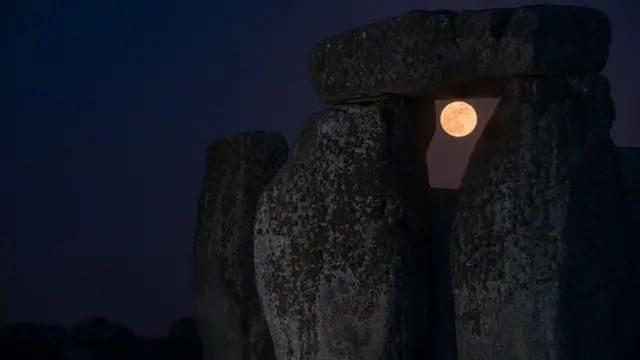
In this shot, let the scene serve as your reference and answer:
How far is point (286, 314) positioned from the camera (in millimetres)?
3400

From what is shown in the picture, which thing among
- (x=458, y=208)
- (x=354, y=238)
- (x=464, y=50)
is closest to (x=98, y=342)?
(x=354, y=238)

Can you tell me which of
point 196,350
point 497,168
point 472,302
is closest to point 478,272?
point 472,302

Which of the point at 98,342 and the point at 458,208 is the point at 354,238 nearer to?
the point at 458,208

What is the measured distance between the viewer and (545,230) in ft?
9.51

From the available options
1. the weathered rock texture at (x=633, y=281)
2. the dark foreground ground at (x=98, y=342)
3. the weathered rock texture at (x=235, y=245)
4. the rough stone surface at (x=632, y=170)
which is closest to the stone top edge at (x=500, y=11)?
the weathered rock texture at (x=633, y=281)

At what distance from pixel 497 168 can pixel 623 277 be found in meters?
0.51

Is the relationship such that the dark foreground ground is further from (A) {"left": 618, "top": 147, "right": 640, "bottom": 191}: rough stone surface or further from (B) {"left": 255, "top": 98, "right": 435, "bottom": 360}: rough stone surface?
(B) {"left": 255, "top": 98, "right": 435, "bottom": 360}: rough stone surface

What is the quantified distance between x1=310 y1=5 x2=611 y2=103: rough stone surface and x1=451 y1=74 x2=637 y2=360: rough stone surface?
0.24 ft

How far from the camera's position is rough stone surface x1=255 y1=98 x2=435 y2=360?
315 cm

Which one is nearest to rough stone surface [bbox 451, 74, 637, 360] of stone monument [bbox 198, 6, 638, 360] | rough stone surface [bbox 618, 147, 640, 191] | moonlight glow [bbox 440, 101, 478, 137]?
stone monument [bbox 198, 6, 638, 360]

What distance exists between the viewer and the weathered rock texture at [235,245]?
429 cm

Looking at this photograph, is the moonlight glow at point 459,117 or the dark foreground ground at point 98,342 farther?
the moonlight glow at point 459,117

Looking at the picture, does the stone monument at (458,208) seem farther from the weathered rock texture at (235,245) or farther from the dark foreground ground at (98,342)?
the dark foreground ground at (98,342)

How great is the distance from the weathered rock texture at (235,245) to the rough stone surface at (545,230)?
4.67 ft
